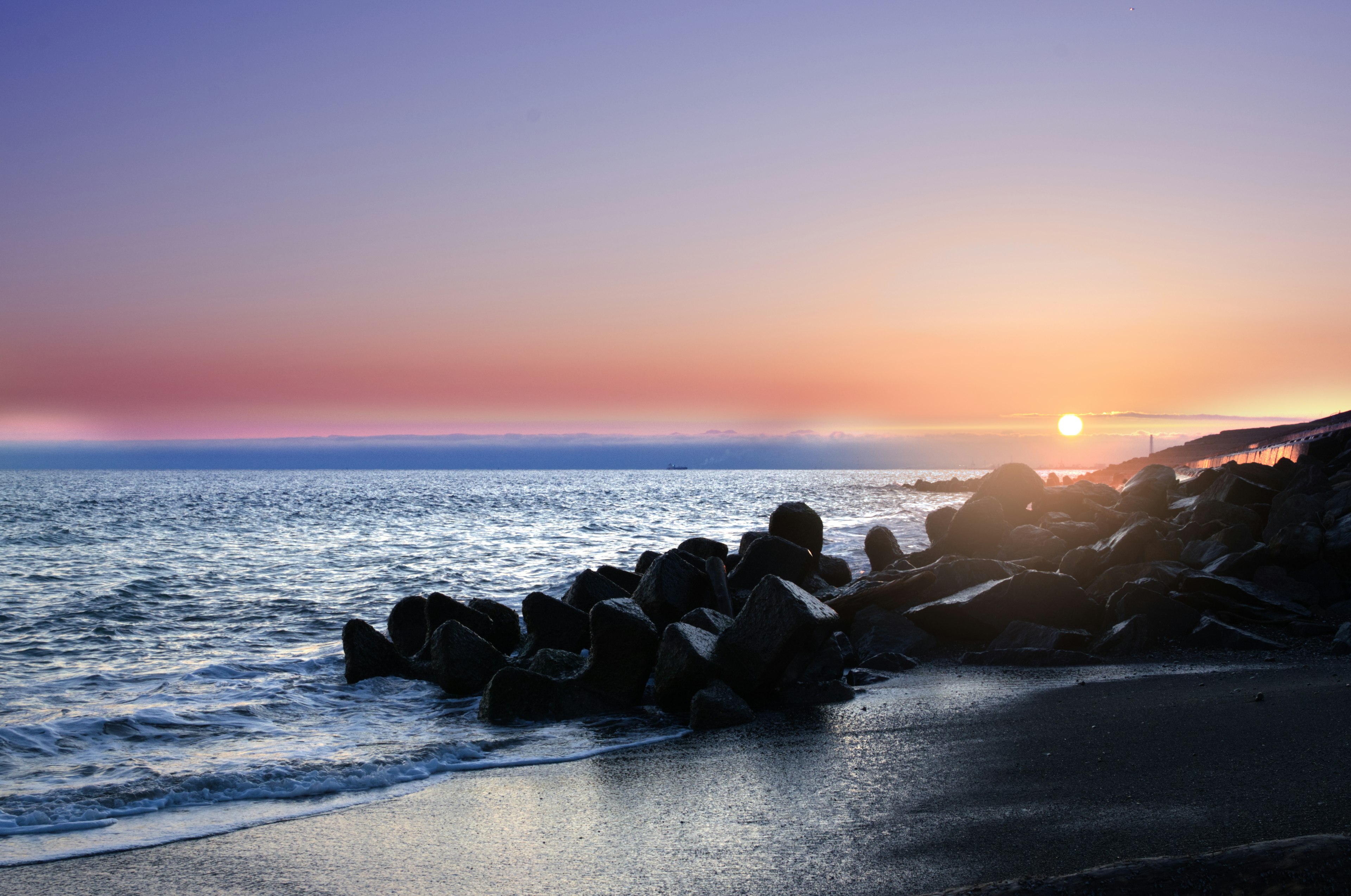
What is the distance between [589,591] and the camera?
11.3 metres

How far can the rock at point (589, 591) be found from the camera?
1125 cm

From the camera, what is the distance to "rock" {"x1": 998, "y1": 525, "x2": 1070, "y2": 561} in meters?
14.7

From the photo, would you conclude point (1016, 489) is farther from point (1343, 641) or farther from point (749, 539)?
point (1343, 641)

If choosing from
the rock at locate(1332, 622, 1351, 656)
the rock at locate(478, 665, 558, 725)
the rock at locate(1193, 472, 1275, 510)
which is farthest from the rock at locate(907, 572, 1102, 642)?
the rock at locate(1193, 472, 1275, 510)

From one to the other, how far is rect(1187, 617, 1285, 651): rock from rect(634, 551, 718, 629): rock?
5522 mm

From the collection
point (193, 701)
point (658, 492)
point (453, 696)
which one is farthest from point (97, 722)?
point (658, 492)

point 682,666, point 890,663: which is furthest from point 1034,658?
point 682,666

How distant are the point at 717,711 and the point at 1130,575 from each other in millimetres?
6758

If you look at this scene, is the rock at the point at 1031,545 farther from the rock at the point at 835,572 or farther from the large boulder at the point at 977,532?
the rock at the point at 835,572

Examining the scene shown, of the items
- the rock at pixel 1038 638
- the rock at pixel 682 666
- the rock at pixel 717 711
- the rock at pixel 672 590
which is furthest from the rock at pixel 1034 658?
the rock at pixel 672 590

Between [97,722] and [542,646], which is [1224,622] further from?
[97,722]

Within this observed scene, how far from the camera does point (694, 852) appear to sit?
Answer: 453 cm

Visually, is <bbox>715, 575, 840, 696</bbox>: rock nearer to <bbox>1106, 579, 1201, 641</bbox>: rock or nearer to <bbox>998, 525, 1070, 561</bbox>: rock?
<bbox>1106, 579, 1201, 641</bbox>: rock

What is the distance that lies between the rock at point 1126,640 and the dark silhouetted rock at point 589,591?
5710 millimetres
